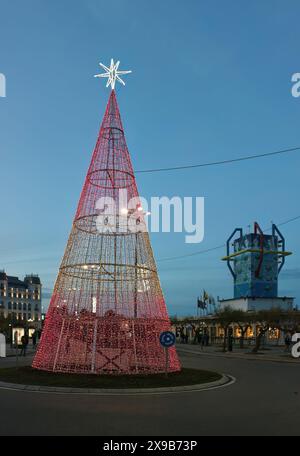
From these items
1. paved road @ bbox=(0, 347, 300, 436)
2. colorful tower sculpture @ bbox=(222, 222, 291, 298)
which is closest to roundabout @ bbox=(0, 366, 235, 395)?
paved road @ bbox=(0, 347, 300, 436)

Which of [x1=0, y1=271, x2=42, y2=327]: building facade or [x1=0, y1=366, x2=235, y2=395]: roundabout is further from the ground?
[x1=0, y1=366, x2=235, y2=395]: roundabout

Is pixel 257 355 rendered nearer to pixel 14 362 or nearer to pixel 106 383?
pixel 14 362

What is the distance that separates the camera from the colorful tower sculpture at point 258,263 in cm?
9950

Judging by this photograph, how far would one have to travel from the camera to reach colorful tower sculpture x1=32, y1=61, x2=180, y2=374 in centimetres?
1859

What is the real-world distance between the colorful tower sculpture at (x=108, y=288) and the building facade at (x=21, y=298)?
130719mm

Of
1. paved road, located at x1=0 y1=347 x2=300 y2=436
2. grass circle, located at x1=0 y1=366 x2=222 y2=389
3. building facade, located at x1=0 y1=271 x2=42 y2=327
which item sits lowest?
building facade, located at x1=0 y1=271 x2=42 y2=327

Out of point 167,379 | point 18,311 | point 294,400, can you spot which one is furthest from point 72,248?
point 18,311

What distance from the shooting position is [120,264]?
771 inches

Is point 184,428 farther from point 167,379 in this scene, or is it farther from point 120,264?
point 120,264

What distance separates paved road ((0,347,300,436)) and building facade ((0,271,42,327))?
136 m

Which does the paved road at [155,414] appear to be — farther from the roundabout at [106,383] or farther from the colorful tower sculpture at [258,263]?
the colorful tower sculpture at [258,263]

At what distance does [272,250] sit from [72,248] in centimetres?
8727

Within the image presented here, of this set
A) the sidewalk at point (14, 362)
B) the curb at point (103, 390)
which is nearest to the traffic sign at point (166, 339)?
the curb at point (103, 390)

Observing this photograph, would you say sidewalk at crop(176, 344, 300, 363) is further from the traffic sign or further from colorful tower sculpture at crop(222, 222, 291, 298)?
colorful tower sculpture at crop(222, 222, 291, 298)
